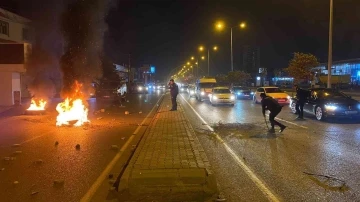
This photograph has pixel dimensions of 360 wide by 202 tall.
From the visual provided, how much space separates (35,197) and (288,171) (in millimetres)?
4704

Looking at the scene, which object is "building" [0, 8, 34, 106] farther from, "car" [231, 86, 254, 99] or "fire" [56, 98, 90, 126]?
"car" [231, 86, 254, 99]

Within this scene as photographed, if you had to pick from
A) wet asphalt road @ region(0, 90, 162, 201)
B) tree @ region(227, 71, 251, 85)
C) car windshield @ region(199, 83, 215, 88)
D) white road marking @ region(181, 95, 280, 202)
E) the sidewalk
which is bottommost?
wet asphalt road @ region(0, 90, 162, 201)

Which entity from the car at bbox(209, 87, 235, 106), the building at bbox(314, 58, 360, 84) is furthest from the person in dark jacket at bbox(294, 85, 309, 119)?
the building at bbox(314, 58, 360, 84)

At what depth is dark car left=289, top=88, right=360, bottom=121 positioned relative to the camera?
17.9 meters

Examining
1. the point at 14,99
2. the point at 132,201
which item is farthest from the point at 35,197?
the point at 14,99

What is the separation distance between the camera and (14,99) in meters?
31.5

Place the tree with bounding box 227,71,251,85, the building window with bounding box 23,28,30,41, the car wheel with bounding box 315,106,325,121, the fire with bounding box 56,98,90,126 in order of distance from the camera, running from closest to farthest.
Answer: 1. the fire with bounding box 56,98,90,126
2. the car wheel with bounding box 315,106,325,121
3. the building window with bounding box 23,28,30,41
4. the tree with bounding box 227,71,251,85

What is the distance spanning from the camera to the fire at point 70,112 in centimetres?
1705

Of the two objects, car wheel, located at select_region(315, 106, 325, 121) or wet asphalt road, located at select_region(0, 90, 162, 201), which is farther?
car wheel, located at select_region(315, 106, 325, 121)

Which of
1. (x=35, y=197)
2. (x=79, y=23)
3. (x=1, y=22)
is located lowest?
(x=35, y=197)

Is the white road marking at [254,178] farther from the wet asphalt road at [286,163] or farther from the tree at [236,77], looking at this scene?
the tree at [236,77]

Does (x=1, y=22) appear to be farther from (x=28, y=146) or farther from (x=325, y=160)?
(x=325, y=160)

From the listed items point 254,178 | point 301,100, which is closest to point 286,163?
point 254,178

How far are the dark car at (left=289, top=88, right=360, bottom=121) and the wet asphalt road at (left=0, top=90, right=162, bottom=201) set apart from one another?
8.74 meters
